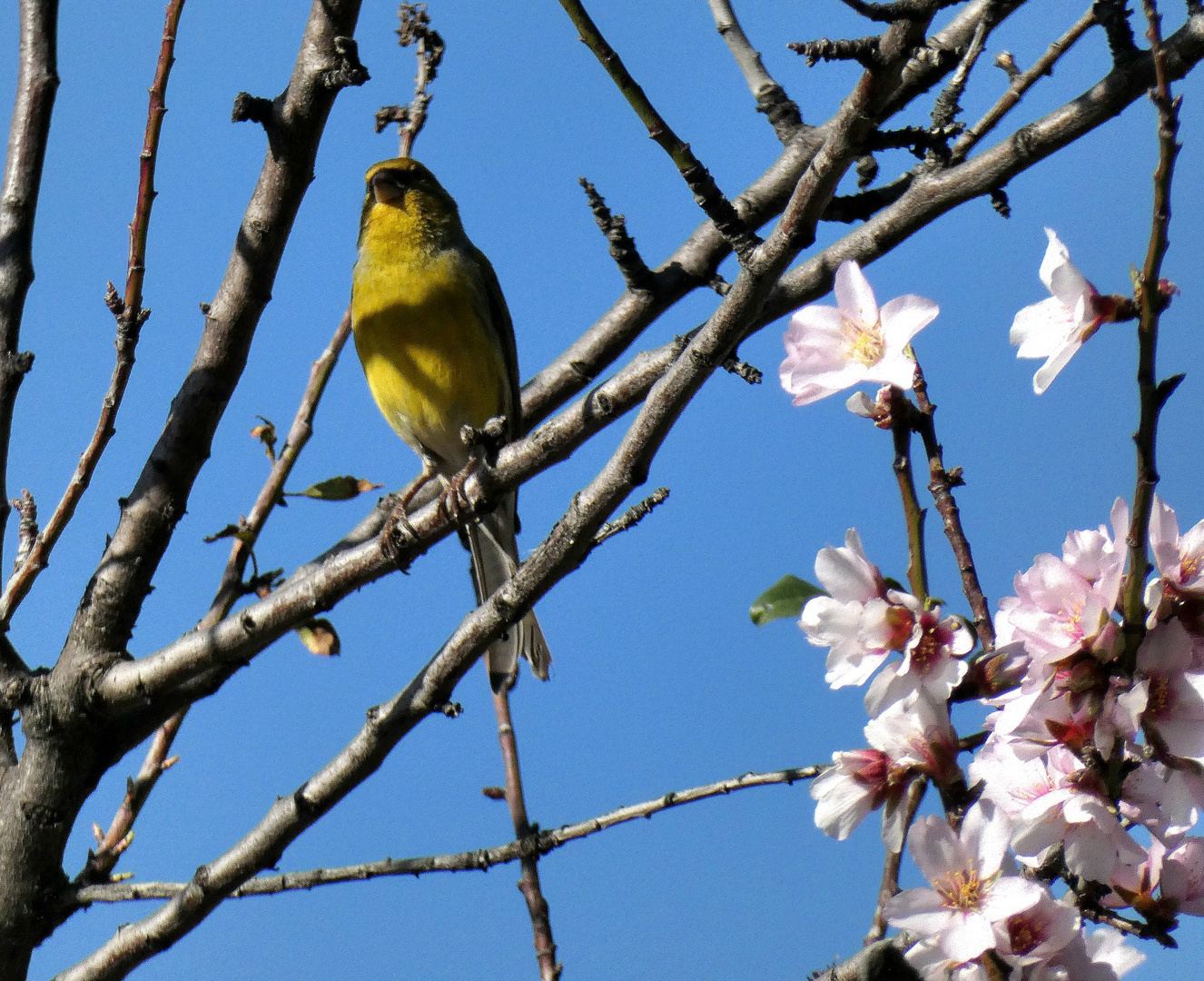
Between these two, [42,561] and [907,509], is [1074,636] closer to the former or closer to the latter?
[907,509]

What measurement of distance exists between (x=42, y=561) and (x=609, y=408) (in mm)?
1659

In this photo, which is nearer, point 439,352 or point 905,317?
point 905,317

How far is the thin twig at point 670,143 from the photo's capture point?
1.91 meters

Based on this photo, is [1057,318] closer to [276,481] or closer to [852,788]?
[852,788]

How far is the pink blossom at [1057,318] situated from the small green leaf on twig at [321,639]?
2526 millimetres

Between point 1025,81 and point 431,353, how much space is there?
2.57m

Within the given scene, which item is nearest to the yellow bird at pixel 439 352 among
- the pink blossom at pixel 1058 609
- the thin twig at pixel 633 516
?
the thin twig at pixel 633 516

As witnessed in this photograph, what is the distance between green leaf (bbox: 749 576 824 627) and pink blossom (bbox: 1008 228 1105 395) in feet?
1.69

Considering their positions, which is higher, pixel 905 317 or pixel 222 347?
pixel 222 347

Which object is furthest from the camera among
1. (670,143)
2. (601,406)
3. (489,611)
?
(601,406)

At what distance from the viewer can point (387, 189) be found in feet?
17.9

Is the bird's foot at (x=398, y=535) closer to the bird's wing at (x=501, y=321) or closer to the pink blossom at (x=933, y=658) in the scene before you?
the bird's wing at (x=501, y=321)

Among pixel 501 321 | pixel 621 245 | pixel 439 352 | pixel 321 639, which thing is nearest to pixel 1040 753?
pixel 621 245

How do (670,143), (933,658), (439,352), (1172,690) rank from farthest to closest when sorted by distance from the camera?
(439,352) < (670,143) < (933,658) < (1172,690)
